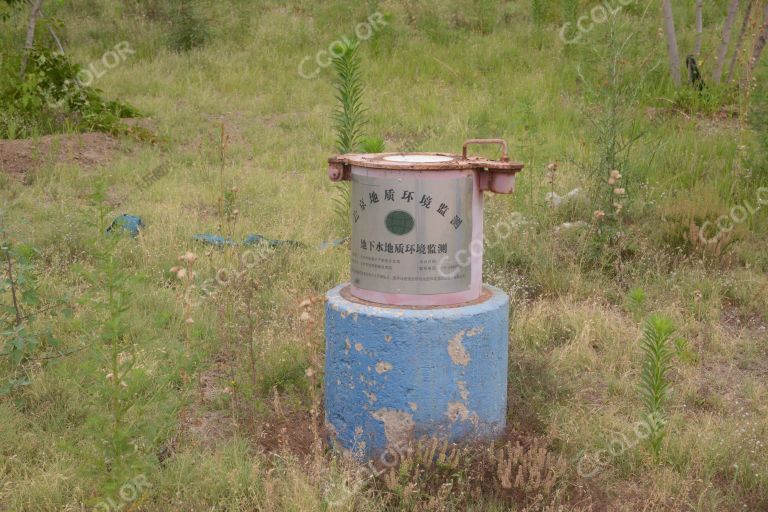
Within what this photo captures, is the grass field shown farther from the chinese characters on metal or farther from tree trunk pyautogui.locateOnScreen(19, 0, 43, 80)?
tree trunk pyautogui.locateOnScreen(19, 0, 43, 80)

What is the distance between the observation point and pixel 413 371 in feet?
11.3

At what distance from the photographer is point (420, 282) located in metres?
3.51

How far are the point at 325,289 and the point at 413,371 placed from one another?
2.00 meters

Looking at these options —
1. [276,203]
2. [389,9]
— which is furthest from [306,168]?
[389,9]

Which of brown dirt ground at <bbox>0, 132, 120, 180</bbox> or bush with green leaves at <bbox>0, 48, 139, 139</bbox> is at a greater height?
bush with green leaves at <bbox>0, 48, 139, 139</bbox>

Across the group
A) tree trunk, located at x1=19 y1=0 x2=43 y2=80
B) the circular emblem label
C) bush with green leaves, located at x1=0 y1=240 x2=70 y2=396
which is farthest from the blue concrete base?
tree trunk, located at x1=19 y1=0 x2=43 y2=80

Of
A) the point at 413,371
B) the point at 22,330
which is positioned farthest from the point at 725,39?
the point at 22,330

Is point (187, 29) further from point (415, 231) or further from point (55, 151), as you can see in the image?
point (415, 231)

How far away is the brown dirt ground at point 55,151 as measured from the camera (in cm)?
748

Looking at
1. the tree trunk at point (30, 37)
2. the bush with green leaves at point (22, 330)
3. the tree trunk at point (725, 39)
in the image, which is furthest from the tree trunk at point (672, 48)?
the bush with green leaves at point (22, 330)

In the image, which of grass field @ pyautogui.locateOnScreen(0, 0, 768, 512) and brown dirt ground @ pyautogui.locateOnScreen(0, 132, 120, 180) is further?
brown dirt ground @ pyautogui.locateOnScreen(0, 132, 120, 180)

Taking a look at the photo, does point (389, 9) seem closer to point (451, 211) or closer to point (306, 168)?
point (306, 168)

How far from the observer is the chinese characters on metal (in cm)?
346

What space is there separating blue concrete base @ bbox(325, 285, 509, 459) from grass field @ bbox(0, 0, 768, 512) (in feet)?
0.51
